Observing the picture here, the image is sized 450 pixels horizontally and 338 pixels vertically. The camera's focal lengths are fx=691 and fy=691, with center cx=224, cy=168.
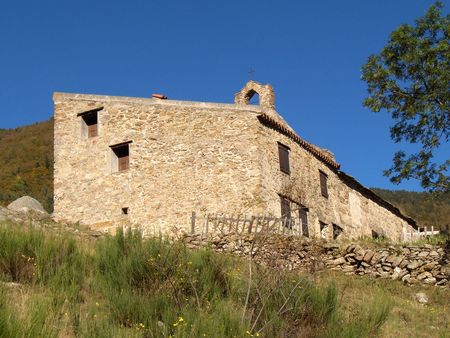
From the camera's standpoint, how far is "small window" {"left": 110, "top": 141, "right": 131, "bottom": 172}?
22.8 metres

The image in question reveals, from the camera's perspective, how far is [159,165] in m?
22.4

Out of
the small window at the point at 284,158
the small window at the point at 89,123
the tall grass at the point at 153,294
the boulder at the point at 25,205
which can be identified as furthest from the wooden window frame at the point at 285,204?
the tall grass at the point at 153,294

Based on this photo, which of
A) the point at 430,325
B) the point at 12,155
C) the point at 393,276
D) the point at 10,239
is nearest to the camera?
the point at 10,239

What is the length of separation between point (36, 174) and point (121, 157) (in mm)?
27423

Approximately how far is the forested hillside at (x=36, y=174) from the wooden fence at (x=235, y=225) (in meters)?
17.7

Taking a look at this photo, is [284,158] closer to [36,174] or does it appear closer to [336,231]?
[336,231]

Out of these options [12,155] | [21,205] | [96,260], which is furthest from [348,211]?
[12,155]

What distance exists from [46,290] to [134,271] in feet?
5.19

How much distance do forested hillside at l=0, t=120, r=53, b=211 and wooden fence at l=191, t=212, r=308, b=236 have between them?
17.0 m

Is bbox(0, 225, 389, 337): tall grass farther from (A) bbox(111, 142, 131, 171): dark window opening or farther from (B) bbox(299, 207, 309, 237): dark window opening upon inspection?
(B) bbox(299, 207, 309, 237): dark window opening

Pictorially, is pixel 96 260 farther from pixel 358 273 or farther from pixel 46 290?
pixel 358 273

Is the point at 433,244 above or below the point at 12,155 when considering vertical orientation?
below

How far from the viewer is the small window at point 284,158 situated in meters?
23.2

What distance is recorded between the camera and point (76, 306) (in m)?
9.86
